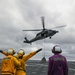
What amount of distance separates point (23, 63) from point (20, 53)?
53 centimetres

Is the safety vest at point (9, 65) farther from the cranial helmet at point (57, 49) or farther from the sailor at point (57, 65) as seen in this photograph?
the cranial helmet at point (57, 49)

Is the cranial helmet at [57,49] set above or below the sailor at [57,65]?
above

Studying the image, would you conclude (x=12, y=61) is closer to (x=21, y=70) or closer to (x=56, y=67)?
(x=21, y=70)

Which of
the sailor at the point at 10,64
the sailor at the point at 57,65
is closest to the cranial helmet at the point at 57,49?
the sailor at the point at 57,65

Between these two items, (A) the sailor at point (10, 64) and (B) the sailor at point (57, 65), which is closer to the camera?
(B) the sailor at point (57, 65)

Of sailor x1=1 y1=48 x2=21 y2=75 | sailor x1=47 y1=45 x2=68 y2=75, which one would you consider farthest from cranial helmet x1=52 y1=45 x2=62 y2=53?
sailor x1=1 y1=48 x2=21 y2=75

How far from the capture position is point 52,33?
66.0 m

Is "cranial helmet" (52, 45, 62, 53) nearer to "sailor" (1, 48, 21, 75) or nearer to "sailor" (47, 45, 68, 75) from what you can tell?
"sailor" (47, 45, 68, 75)

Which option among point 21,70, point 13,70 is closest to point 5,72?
point 13,70

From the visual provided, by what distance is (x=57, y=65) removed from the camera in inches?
360

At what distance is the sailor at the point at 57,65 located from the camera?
909 cm

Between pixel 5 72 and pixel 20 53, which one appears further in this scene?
pixel 20 53

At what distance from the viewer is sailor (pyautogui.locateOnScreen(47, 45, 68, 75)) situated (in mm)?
9094

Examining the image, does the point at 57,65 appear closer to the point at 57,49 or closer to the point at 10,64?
the point at 57,49
